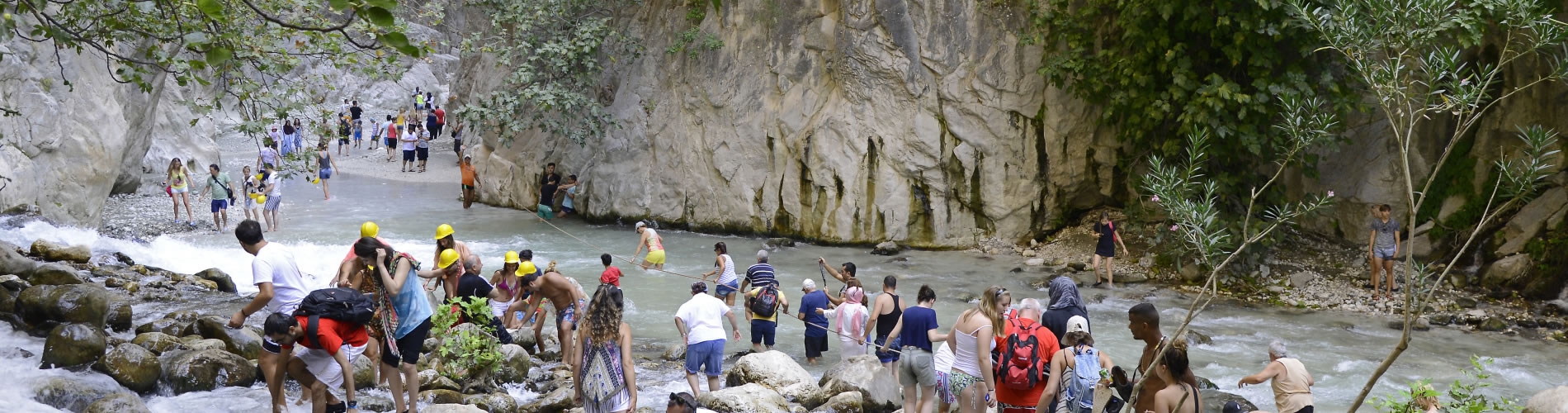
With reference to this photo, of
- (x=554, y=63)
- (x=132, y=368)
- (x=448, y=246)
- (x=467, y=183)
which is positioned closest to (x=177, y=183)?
(x=467, y=183)

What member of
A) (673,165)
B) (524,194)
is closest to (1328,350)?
(673,165)

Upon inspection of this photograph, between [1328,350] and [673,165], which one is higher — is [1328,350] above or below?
below

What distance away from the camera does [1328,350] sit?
11.1 metres

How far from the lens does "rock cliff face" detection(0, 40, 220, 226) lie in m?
14.3

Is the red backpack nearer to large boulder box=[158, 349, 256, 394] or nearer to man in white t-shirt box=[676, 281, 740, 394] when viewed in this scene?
man in white t-shirt box=[676, 281, 740, 394]

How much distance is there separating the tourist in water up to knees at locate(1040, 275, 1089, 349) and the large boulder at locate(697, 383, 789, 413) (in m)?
2.13

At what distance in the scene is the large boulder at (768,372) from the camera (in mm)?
8844

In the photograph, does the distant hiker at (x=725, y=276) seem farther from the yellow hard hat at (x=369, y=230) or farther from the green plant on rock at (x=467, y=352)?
the yellow hard hat at (x=369, y=230)

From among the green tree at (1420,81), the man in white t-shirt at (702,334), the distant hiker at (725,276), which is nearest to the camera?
the green tree at (1420,81)

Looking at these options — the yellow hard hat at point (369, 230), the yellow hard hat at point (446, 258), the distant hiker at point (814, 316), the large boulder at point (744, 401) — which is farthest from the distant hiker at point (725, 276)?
the yellow hard hat at point (369, 230)

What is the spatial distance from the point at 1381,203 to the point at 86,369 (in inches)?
605

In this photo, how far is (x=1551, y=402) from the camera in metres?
7.40

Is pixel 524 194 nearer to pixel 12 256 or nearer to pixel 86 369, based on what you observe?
pixel 12 256

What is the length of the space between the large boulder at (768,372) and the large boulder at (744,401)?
0.53 metres
